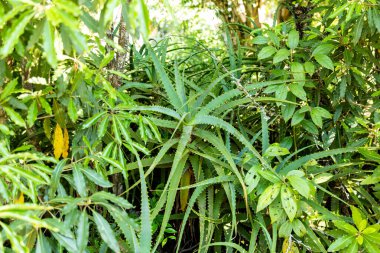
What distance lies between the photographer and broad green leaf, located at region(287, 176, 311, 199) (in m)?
1.34

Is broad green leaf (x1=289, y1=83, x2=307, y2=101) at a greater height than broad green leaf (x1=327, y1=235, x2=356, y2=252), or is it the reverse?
broad green leaf (x1=289, y1=83, x2=307, y2=101)

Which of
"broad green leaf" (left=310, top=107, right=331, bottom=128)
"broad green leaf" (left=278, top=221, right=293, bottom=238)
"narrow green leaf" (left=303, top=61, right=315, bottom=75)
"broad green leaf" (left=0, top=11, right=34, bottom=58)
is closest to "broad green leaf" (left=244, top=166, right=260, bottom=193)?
"broad green leaf" (left=278, top=221, right=293, bottom=238)

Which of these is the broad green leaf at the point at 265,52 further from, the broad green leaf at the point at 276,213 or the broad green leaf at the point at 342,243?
the broad green leaf at the point at 342,243

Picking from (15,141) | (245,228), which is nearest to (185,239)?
(245,228)

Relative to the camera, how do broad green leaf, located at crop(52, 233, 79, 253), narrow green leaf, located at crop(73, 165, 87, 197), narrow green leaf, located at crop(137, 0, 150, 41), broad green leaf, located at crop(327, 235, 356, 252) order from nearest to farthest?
narrow green leaf, located at crop(137, 0, 150, 41)
broad green leaf, located at crop(52, 233, 79, 253)
narrow green leaf, located at crop(73, 165, 87, 197)
broad green leaf, located at crop(327, 235, 356, 252)

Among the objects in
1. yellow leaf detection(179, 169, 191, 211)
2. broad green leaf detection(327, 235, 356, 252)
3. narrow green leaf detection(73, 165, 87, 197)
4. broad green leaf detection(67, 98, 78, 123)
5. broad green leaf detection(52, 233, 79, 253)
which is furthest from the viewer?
yellow leaf detection(179, 169, 191, 211)

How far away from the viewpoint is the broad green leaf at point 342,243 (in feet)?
4.62

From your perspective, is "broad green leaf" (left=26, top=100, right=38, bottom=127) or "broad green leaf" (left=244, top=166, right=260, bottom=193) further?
"broad green leaf" (left=244, top=166, right=260, bottom=193)

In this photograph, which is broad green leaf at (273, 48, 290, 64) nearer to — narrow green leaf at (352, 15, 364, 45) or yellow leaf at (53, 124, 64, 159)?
narrow green leaf at (352, 15, 364, 45)

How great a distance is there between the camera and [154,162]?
4.74 ft

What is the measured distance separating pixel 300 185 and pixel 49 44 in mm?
818

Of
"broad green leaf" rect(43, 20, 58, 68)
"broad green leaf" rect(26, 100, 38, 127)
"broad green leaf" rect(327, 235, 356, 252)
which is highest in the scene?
"broad green leaf" rect(43, 20, 58, 68)

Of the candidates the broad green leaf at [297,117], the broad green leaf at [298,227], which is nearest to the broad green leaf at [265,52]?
the broad green leaf at [297,117]

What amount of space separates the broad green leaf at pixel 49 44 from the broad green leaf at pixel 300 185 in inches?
31.1
